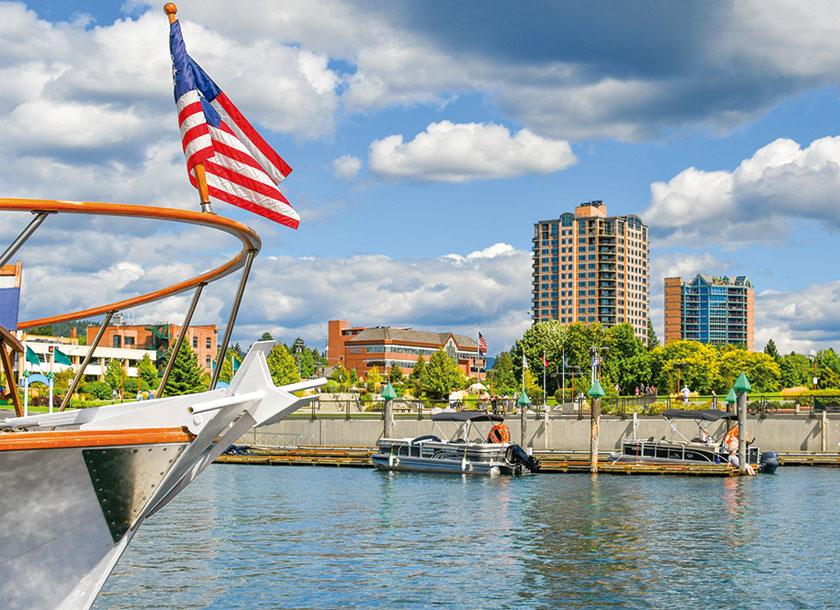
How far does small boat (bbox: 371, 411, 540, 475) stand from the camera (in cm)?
5475

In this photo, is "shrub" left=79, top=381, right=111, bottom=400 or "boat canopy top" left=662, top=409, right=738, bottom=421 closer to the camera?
"boat canopy top" left=662, top=409, right=738, bottom=421

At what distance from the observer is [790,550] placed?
2983 cm

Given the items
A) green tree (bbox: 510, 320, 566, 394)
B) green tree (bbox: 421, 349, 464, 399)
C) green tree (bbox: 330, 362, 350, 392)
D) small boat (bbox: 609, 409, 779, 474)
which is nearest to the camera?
small boat (bbox: 609, 409, 779, 474)

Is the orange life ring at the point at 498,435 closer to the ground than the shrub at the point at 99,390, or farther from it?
closer to the ground

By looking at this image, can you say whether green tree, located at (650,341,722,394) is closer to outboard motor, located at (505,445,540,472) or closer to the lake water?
outboard motor, located at (505,445,540,472)

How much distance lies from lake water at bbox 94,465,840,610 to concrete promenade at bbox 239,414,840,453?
18.7m

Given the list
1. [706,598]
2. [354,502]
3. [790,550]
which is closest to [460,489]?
[354,502]

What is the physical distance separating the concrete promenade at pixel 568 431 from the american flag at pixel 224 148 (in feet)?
195

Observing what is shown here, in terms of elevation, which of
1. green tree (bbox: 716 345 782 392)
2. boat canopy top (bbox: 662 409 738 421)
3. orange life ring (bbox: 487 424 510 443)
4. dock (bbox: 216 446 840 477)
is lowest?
dock (bbox: 216 446 840 477)

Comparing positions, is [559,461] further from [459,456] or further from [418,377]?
[418,377]

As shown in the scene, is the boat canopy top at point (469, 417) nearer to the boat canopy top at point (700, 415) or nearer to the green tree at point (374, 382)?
the boat canopy top at point (700, 415)

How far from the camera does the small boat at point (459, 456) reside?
54.8m

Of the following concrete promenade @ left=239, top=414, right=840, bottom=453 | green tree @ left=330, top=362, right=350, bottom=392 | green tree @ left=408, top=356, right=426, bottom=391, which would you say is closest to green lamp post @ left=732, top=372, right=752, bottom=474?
concrete promenade @ left=239, top=414, right=840, bottom=453

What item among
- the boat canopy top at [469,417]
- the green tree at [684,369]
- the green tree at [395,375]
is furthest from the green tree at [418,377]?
the boat canopy top at [469,417]
